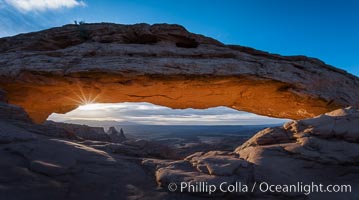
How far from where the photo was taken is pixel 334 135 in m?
6.90

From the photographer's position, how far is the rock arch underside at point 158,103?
200 inches

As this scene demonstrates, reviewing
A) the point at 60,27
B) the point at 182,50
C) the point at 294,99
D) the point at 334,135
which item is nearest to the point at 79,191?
the point at 334,135

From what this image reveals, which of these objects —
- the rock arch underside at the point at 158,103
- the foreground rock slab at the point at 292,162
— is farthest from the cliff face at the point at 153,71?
the foreground rock slab at the point at 292,162

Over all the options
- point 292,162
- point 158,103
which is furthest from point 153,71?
point 292,162

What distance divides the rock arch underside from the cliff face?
62 mm

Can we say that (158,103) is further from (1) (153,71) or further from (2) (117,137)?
(2) (117,137)

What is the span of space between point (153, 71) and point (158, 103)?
5031mm

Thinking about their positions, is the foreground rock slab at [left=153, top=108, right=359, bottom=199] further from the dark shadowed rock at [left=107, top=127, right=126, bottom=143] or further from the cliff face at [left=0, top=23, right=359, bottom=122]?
the dark shadowed rock at [left=107, top=127, right=126, bottom=143]

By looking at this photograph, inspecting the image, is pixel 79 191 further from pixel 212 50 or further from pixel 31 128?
pixel 212 50

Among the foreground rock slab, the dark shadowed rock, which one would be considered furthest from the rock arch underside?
the dark shadowed rock

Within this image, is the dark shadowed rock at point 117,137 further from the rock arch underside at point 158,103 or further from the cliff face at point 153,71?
the cliff face at point 153,71

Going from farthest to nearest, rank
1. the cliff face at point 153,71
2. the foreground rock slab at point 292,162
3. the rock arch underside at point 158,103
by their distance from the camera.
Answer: the cliff face at point 153,71 < the foreground rock slab at point 292,162 < the rock arch underside at point 158,103

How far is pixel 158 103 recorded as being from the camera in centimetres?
1638

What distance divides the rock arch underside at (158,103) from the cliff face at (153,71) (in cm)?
6
